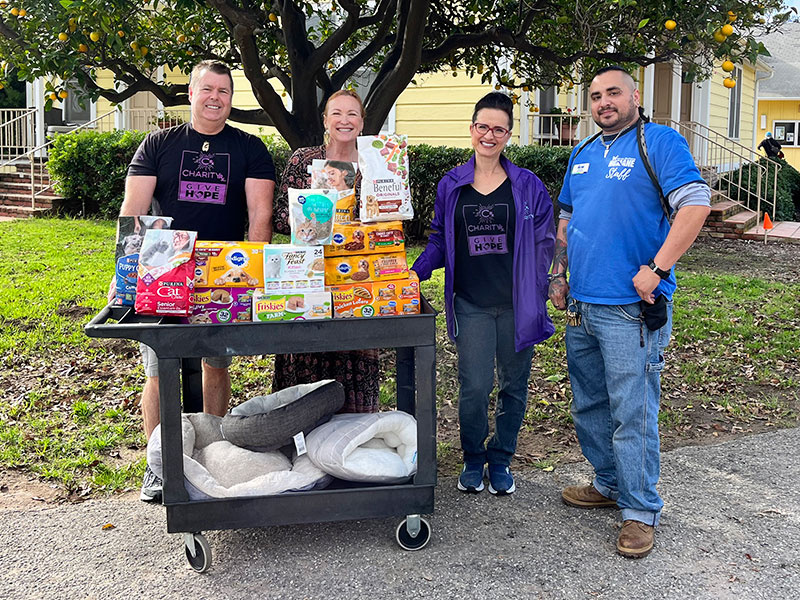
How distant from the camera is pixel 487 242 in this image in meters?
4.07

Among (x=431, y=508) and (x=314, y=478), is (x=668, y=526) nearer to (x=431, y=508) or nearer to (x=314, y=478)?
(x=431, y=508)

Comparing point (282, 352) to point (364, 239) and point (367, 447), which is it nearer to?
point (364, 239)

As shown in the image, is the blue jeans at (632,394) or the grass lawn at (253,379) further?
the grass lawn at (253,379)

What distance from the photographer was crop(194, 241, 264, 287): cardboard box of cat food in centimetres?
343

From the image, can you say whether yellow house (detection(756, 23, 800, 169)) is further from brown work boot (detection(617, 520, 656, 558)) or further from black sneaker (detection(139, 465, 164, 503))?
black sneaker (detection(139, 465, 164, 503))

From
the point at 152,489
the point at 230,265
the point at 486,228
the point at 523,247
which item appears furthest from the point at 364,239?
the point at 152,489

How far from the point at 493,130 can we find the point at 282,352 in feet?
4.93

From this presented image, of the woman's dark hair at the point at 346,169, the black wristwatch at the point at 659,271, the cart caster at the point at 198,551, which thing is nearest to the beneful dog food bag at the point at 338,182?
the woman's dark hair at the point at 346,169

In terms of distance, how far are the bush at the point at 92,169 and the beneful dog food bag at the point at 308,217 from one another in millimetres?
10799

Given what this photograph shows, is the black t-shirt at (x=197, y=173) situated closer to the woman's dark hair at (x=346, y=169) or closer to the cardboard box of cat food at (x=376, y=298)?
the woman's dark hair at (x=346, y=169)

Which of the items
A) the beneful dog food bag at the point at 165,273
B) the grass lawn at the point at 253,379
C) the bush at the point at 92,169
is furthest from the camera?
the bush at the point at 92,169

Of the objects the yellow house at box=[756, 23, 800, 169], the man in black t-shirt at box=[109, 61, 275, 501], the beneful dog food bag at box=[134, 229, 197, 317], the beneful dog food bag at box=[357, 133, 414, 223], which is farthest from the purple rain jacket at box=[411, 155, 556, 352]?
the yellow house at box=[756, 23, 800, 169]

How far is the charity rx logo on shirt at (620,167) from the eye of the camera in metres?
3.62

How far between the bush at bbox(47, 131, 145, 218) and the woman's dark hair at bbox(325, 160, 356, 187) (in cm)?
1063
